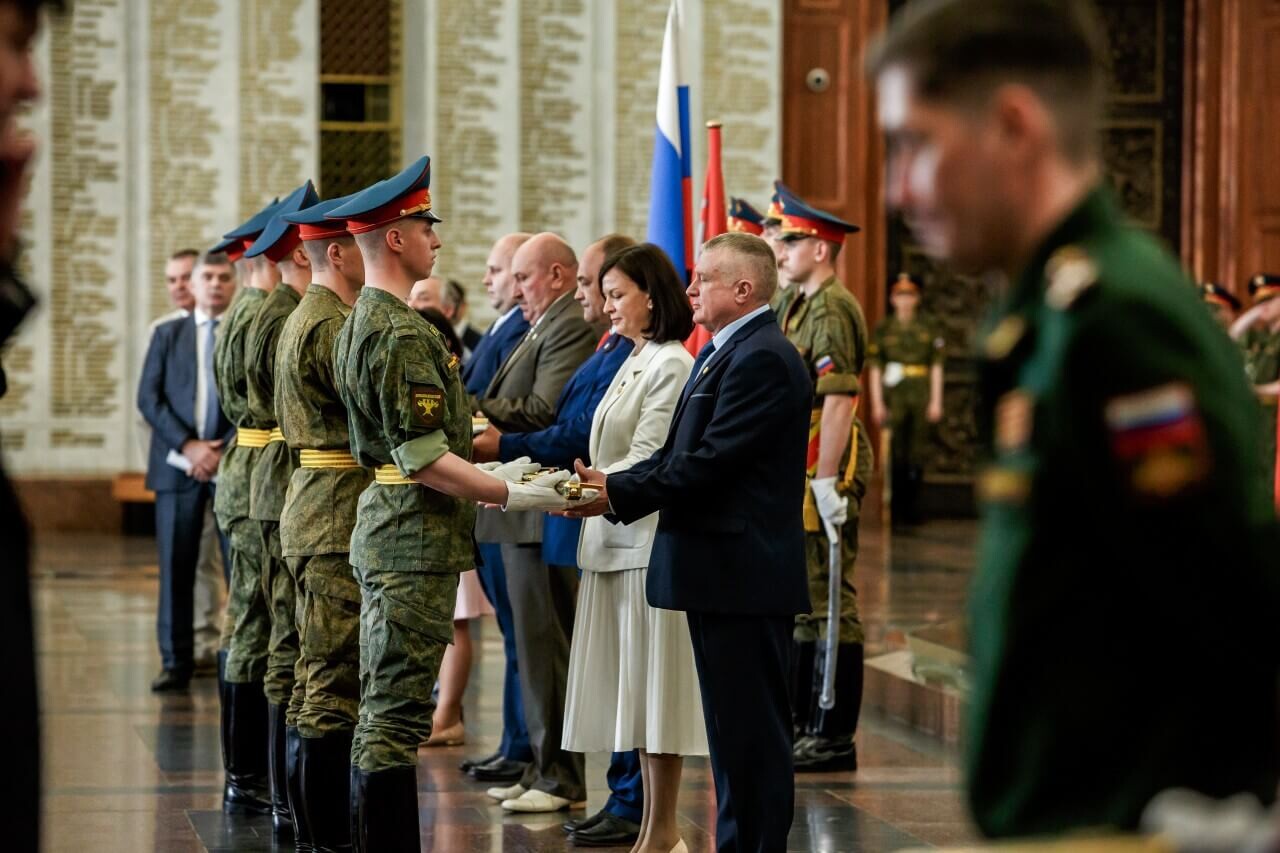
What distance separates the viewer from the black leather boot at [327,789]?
499 centimetres

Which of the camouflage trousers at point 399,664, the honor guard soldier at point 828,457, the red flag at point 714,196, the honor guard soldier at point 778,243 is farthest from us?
the red flag at point 714,196

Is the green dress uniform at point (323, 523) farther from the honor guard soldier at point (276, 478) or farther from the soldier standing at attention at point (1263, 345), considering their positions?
the soldier standing at attention at point (1263, 345)

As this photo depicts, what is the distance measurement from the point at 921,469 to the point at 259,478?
10.8 metres

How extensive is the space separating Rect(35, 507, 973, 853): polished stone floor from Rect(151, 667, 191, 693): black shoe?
0.27ft

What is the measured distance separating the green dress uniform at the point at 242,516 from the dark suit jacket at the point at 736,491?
1.78 metres

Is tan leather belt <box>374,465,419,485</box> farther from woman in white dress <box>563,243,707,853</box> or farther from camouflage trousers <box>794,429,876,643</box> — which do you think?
camouflage trousers <box>794,429,876,643</box>

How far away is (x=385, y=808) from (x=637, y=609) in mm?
938

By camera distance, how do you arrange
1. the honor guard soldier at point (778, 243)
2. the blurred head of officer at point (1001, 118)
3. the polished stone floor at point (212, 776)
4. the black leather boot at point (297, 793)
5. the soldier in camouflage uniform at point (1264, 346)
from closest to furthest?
the blurred head of officer at point (1001, 118) → the black leather boot at point (297, 793) → the polished stone floor at point (212, 776) → the honor guard soldier at point (778, 243) → the soldier in camouflage uniform at point (1264, 346)

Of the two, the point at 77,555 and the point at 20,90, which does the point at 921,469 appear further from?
the point at 20,90

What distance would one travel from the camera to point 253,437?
599 cm

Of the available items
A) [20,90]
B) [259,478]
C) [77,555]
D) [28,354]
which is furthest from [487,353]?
[28,354]

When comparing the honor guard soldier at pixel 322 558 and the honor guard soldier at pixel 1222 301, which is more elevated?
the honor guard soldier at pixel 1222 301

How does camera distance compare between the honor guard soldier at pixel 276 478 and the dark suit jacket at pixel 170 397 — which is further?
the dark suit jacket at pixel 170 397

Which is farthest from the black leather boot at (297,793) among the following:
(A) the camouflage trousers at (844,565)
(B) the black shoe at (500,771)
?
(A) the camouflage trousers at (844,565)
